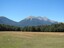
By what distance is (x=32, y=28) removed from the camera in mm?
124312

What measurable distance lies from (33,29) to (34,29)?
0.68m

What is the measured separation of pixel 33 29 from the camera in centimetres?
12269

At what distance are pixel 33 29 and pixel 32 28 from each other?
187cm

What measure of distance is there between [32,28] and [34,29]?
2253 millimetres

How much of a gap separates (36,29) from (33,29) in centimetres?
230

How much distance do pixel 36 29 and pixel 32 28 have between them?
12.8 feet

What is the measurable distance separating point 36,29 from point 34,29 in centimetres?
170

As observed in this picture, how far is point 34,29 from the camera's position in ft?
402

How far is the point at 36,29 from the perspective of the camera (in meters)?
122
